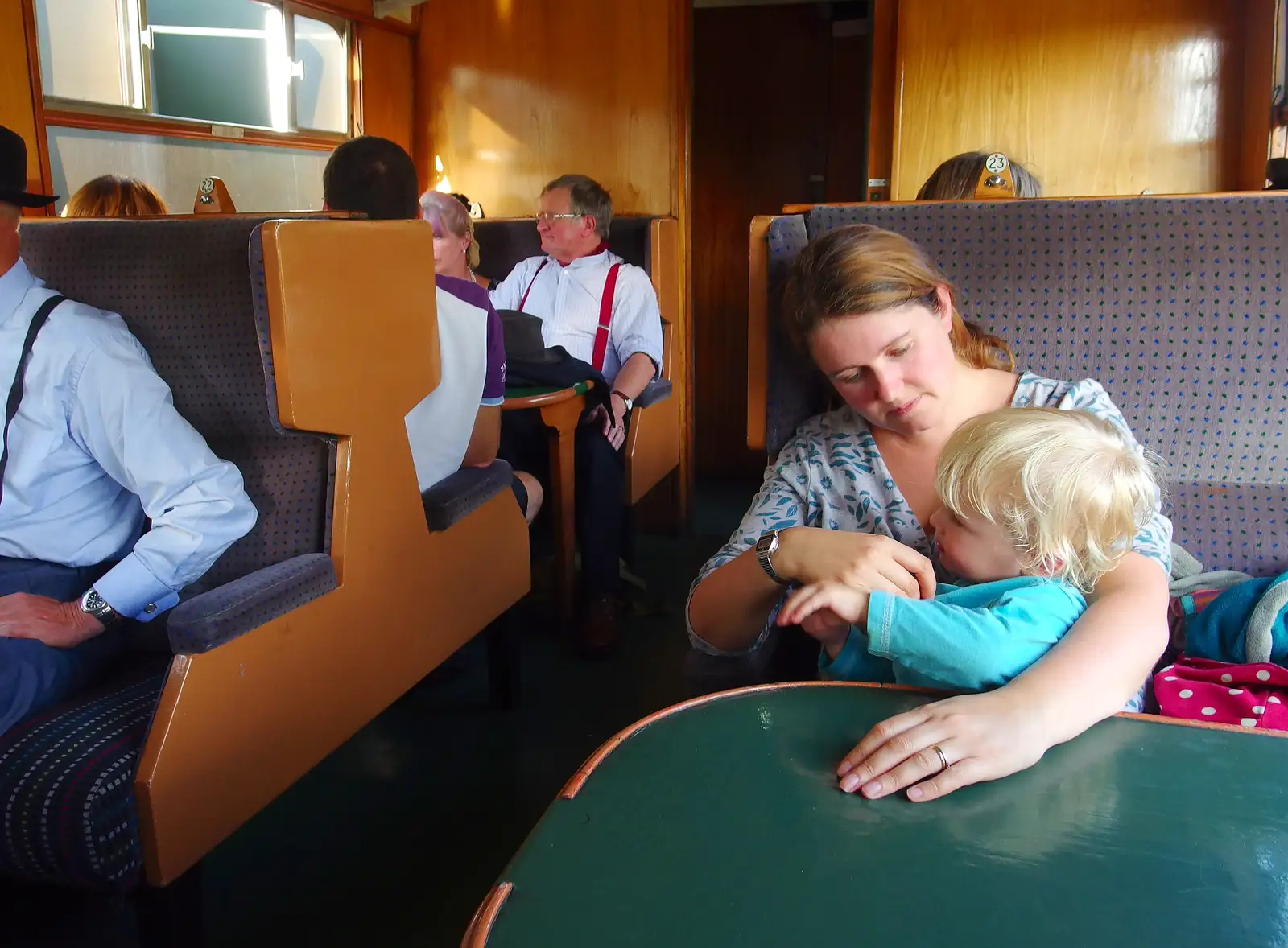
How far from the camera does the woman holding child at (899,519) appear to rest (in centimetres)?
97

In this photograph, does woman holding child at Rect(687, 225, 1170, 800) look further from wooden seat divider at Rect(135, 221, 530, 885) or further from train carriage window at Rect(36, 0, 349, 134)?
train carriage window at Rect(36, 0, 349, 134)

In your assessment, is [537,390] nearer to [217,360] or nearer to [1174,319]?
[217,360]

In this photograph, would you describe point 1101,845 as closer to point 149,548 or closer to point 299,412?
point 299,412

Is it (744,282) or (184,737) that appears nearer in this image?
(184,737)

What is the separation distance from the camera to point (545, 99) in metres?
4.86

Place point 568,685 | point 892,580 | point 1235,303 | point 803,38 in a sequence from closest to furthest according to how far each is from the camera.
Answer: point 892,580 < point 1235,303 < point 568,685 < point 803,38

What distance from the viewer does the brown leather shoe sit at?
129 inches

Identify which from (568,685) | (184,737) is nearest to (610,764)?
(184,737)

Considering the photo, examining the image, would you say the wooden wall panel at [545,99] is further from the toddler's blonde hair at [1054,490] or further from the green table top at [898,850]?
the green table top at [898,850]

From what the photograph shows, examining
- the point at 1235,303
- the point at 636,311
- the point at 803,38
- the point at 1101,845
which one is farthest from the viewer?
the point at 803,38

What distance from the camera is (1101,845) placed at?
2.64 ft

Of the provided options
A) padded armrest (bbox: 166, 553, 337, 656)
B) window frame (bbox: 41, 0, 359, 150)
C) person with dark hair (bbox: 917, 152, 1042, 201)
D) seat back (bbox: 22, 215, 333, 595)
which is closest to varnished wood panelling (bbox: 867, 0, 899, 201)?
person with dark hair (bbox: 917, 152, 1042, 201)

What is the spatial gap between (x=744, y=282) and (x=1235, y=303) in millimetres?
3901

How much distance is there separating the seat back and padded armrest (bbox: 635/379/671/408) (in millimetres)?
1975
